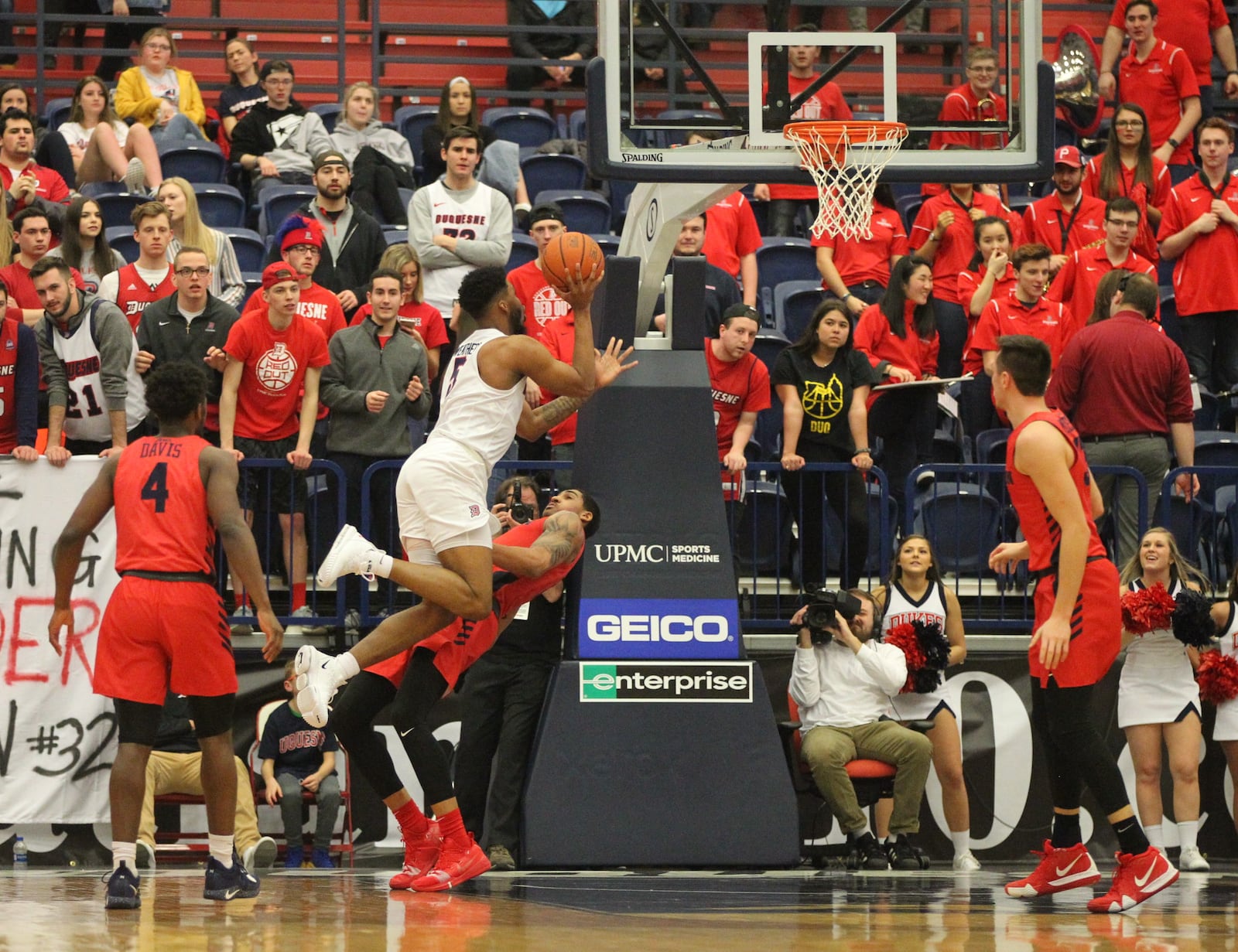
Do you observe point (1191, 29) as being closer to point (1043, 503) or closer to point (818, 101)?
point (818, 101)

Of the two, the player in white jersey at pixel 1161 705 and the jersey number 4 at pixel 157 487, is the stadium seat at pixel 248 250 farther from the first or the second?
the player in white jersey at pixel 1161 705

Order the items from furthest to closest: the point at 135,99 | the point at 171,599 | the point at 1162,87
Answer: the point at 1162,87 < the point at 135,99 < the point at 171,599

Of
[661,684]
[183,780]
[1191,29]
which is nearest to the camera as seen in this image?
[661,684]

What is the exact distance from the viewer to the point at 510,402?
7.88m

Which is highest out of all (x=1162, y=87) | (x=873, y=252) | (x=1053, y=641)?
(x=1162, y=87)

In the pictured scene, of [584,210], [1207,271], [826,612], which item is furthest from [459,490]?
[1207,271]

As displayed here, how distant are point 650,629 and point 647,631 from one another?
22 mm

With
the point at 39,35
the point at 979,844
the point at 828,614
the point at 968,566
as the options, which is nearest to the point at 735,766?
the point at 828,614

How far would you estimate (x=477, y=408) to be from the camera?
7.84m

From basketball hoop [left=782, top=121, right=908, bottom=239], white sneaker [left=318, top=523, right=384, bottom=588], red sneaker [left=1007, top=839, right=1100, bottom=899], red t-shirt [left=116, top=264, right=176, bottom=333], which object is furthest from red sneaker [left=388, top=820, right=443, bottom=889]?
red t-shirt [left=116, top=264, right=176, bottom=333]

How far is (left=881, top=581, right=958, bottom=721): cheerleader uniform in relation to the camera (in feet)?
33.7

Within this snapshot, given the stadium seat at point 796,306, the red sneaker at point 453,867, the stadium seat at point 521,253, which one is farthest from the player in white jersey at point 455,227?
the red sneaker at point 453,867

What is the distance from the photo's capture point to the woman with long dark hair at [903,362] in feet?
37.9

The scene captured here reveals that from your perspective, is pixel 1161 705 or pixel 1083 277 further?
pixel 1083 277
